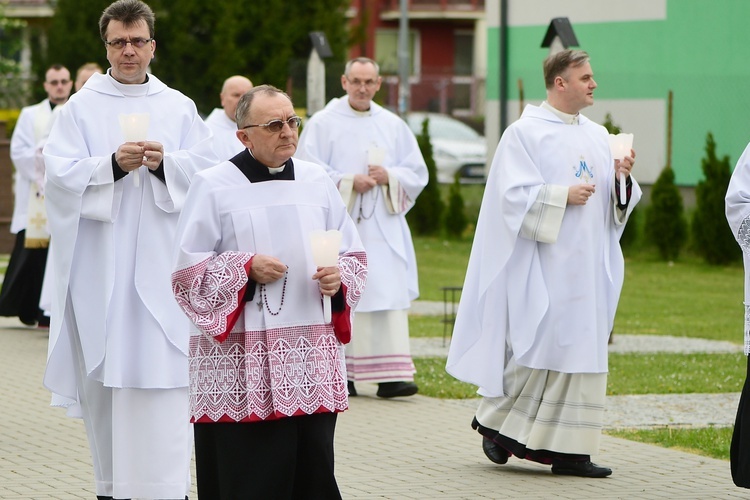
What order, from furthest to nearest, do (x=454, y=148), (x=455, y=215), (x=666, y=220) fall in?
1. (x=454, y=148)
2. (x=455, y=215)
3. (x=666, y=220)

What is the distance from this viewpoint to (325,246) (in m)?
5.38

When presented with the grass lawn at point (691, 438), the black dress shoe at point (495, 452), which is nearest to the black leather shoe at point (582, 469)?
the black dress shoe at point (495, 452)

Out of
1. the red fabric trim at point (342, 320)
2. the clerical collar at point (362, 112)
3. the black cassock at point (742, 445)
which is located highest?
A: the clerical collar at point (362, 112)

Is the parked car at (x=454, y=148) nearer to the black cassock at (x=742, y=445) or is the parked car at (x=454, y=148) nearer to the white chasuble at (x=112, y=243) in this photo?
the black cassock at (x=742, y=445)

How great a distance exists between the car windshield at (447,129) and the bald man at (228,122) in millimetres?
22476

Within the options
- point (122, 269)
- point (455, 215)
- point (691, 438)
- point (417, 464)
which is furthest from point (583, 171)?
point (455, 215)

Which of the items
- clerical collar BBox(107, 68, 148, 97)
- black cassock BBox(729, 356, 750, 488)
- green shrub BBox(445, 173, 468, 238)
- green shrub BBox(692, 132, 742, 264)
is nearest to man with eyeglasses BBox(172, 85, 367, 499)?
clerical collar BBox(107, 68, 148, 97)

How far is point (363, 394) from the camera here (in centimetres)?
1124

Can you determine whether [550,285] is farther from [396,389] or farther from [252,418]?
[252,418]

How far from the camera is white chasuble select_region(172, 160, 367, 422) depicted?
216 inches

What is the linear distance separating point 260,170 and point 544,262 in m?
2.91

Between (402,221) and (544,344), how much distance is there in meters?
3.42

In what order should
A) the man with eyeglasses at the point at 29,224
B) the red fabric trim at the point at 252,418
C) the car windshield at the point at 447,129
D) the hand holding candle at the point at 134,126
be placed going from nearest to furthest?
1. the red fabric trim at the point at 252,418
2. the hand holding candle at the point at 134,126
3. the man with eyeglasses at the point at 29,224
4. the car windshield at the point at 447,129

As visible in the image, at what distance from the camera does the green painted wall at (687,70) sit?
2334 centimetres
